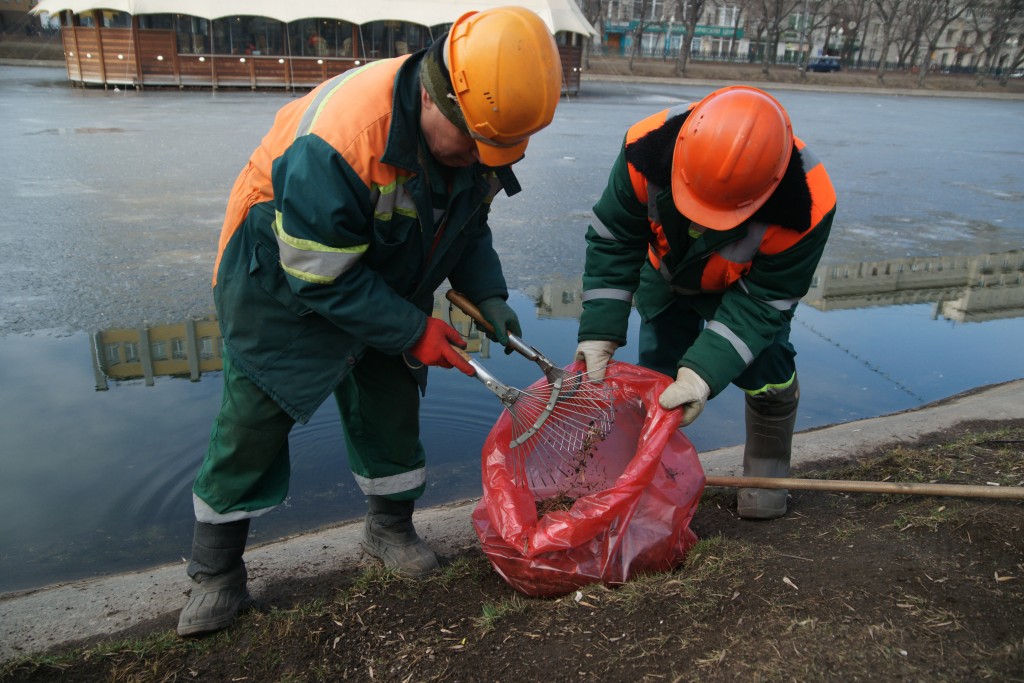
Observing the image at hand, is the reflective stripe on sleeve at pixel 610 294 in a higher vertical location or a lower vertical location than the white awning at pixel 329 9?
lower

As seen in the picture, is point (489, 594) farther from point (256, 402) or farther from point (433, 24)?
point (433, 24)

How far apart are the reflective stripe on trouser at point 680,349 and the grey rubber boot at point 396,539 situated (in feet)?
3.65

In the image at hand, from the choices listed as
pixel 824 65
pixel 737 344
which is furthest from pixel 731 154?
Answer: pixel 824 65

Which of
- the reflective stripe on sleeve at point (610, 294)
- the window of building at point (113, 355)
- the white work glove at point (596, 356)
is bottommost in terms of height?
the window of building at point (113, 355)

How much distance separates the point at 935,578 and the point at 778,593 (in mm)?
485

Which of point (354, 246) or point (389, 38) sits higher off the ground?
point (389, 38)

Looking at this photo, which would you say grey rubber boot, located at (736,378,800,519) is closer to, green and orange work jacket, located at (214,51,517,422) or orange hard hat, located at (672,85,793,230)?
orange hard hat, located at (672,85,793,230)

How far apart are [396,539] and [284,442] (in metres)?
0.57

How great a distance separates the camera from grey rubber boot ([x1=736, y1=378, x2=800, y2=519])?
2.89 meters

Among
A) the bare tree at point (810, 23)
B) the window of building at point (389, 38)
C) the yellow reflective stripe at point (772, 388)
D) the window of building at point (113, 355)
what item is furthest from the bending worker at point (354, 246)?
the bare tree at point (810, 23)

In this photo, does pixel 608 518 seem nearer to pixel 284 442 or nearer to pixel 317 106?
pixel 284 442

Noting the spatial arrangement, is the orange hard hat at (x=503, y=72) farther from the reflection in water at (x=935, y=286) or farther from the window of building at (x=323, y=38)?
the window of building at (x=323, y=38)

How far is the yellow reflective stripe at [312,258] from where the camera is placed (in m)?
2.03

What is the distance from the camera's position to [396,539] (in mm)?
2744
